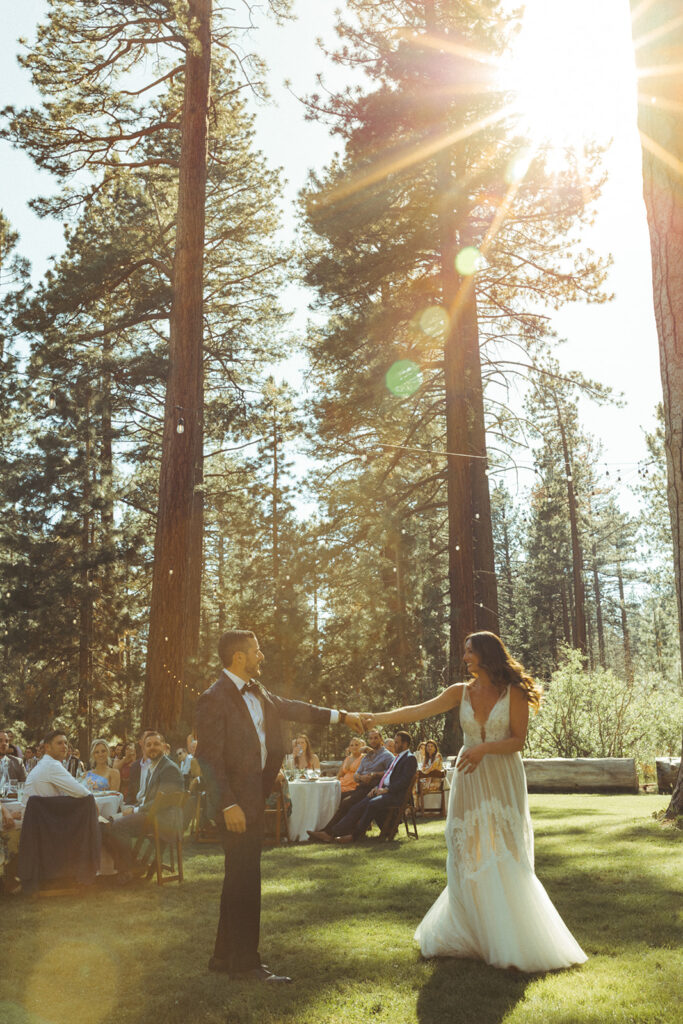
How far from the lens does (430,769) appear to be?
1309 centimetres

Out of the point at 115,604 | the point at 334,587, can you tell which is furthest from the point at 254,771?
the point at 115,604

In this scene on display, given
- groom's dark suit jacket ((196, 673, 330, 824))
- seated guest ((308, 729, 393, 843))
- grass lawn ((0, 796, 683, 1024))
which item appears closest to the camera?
grass lawn ((0, 796, 683, 1024))

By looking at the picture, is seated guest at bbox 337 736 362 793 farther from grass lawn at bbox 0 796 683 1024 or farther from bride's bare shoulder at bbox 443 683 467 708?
bride's bare shoulder at bbox 443 683 467 708

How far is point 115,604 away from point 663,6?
2330 cm

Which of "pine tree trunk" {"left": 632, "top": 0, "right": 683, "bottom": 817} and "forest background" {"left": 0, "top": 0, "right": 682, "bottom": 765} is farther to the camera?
"forest background" {"left": 0, "top": 0, "right": 682, "bottom": 765}

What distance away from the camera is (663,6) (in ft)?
18.3

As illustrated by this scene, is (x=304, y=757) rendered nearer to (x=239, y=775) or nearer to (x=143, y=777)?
(x=143, y=777)

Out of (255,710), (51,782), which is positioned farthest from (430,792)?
(255,710)

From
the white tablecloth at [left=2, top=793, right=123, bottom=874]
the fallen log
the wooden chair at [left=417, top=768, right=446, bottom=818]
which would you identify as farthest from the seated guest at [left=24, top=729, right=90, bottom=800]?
the fallen log

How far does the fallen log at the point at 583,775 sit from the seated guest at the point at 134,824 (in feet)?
32.7

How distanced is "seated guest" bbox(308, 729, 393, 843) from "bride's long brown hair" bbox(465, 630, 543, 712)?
651 cm

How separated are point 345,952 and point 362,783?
245 inches

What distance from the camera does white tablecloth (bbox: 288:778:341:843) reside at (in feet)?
37.2

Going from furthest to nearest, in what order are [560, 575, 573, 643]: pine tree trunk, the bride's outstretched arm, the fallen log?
[560, 575, 573, 643]: pine tree trunk → the fallen log → the bride's outstretched arm
